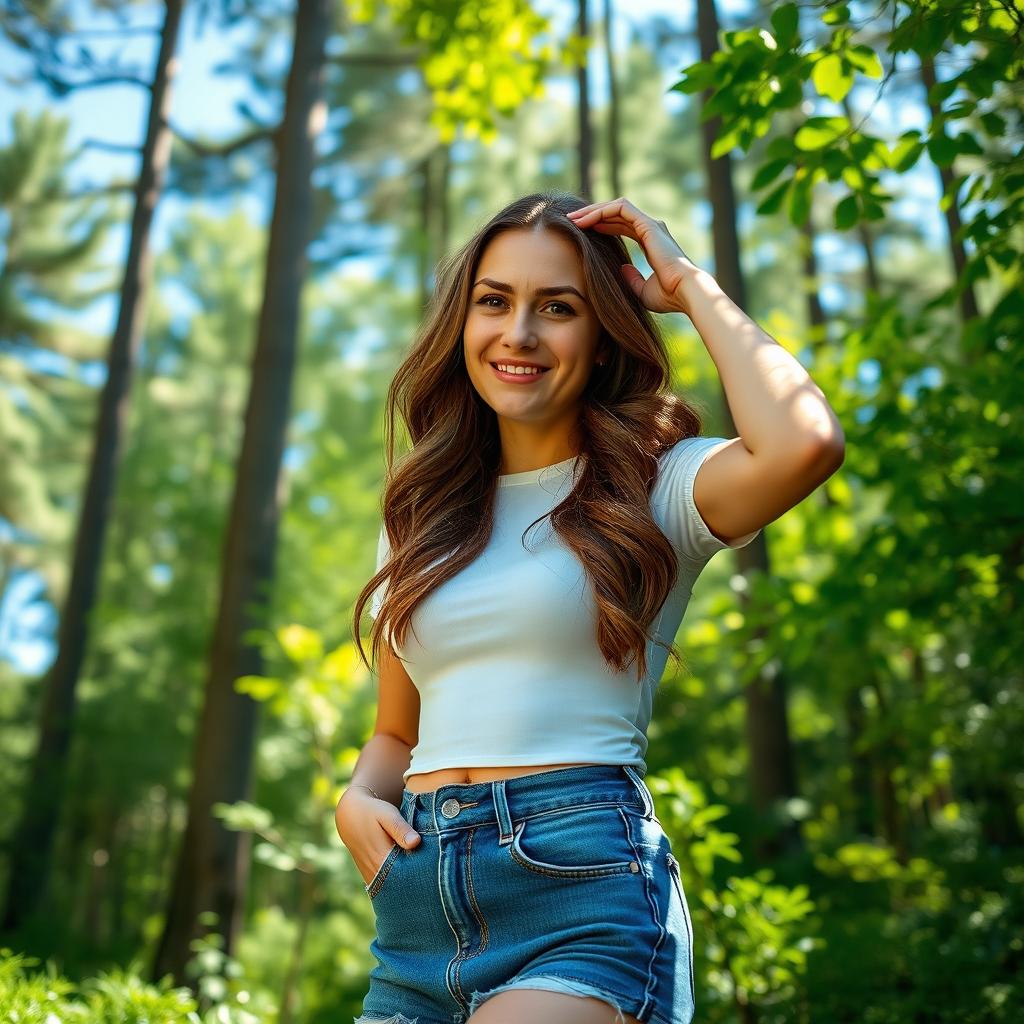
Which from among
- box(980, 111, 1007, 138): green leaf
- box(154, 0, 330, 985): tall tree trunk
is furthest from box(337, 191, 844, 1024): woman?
box(154, 0, 330, 985): tall tree trunk

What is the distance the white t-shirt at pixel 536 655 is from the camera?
1786 mm

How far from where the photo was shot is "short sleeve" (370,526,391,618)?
2.19 m

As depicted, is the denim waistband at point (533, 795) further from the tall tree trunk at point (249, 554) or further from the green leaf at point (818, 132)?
the tall tree trunk at point (249, 554)

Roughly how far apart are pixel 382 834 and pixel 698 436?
0.95 meters

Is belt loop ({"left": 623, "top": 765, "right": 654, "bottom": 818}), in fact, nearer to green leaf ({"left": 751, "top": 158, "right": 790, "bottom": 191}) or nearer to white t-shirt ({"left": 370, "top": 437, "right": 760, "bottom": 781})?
white t-shirt ({"left": 370, "top": 437, "right": 760, "bottom": 781})

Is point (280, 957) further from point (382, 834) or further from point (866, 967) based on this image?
point (382, 834)

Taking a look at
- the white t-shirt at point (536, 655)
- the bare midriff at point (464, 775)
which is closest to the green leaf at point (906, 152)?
the white t-shirt at point (536, 655)

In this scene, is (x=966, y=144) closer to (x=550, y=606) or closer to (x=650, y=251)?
(x=650, y=251)

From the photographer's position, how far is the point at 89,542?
12.4m

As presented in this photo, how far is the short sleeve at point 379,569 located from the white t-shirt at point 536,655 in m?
0.19

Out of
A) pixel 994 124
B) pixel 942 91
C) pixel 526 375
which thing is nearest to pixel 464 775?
pixel 526 375

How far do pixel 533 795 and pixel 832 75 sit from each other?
189 centimetres

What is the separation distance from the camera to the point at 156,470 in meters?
16.1

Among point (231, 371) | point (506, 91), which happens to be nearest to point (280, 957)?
point (506, 91)
